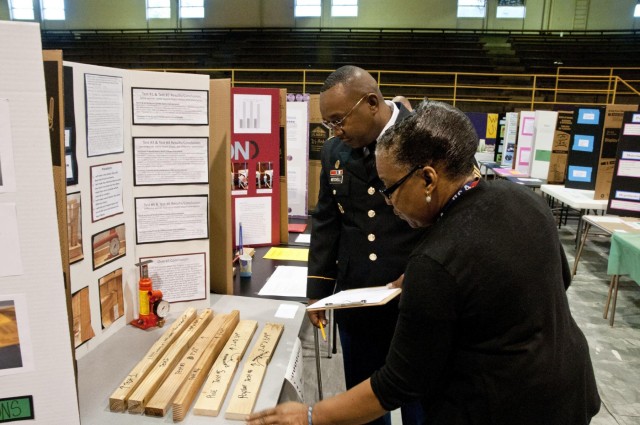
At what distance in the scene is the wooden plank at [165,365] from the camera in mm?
1043

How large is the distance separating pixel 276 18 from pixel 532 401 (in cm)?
1419

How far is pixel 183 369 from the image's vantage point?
1162mm

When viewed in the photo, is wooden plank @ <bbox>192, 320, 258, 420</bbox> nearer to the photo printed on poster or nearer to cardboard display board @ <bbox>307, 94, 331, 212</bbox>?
the photo printed on poster

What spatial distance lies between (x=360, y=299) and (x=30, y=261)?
0.73m

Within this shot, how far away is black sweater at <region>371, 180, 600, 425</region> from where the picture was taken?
0.76m

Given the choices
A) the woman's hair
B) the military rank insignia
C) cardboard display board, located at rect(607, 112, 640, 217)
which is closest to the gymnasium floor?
cardboard display board, located at rect(607, 112, 640, 217)

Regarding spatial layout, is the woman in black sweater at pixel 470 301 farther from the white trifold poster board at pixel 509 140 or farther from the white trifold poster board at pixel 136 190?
the white trifold poster board at pixel 509 140

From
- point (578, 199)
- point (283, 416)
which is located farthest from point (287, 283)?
point (578, 199)

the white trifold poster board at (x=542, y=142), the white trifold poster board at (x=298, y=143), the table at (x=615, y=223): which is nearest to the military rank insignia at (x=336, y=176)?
the white trifold poster board at (x=298, y=143)

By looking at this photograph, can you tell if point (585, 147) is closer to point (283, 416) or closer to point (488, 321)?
point (488, 321)

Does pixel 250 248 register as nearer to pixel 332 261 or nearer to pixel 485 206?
pixel 332 261

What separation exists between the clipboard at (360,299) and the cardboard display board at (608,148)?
11.9 ft

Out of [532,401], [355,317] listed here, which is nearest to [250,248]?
[355,317]

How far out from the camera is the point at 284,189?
90.9 inches
